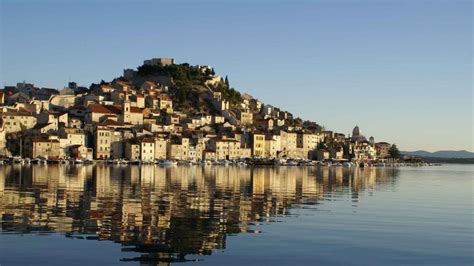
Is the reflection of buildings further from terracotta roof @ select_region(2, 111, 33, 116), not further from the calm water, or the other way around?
terracotta roof @ select_region(2, 111, 33, 116)

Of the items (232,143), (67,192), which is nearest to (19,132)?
(232,143)

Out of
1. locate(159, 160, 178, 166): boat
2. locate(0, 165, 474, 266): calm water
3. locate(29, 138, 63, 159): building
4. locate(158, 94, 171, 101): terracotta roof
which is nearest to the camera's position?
locate(0, 165, 474, 266): calm water

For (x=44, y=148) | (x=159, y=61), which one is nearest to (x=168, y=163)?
(x=44, y=148)

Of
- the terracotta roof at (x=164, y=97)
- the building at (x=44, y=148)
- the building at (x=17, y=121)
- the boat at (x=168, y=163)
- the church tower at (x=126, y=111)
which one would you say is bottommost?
the boat at (x=168, y=163)

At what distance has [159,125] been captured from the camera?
402 feet

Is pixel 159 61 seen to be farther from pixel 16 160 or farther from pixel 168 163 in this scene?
pixel 16 160

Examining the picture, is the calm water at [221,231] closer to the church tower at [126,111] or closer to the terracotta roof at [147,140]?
the terracotta roof at [147,140]

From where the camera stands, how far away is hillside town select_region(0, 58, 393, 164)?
341ft

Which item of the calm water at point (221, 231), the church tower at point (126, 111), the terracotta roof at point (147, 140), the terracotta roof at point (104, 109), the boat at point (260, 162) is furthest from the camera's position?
the boat at point (260, 162)

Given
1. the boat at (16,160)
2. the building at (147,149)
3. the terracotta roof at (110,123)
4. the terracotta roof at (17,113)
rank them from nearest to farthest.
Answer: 1. the boat at (16,160)
2. the terracotta roof at (17,113)
3. the building at (147,149)
4. the terracotta roof at (110,123)

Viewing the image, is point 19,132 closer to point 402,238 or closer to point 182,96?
point 182,96

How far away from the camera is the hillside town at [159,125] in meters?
104

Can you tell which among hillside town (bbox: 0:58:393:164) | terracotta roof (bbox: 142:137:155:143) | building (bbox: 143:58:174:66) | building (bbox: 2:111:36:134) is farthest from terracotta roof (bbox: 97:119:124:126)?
building (bbox: 143:58:174:66)

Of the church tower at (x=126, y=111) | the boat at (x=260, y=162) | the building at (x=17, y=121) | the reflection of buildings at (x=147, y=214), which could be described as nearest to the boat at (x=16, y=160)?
the building at (x=17, y=121)
